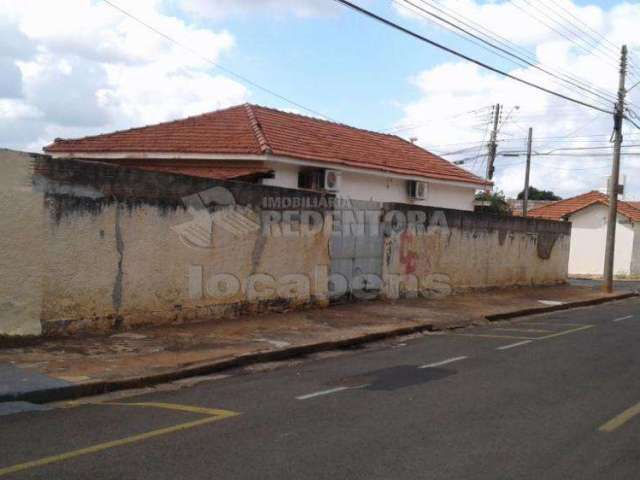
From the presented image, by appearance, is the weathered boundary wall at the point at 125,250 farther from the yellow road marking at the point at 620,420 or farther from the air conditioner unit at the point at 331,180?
the yellow road marking at the point at 620,420

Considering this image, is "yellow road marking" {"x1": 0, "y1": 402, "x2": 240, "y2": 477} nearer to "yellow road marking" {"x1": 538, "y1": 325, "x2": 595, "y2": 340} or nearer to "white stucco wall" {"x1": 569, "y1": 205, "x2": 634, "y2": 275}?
"yellow road marking" {"x1": 538, "y1": 325, "x2": 595, "y2": 340}

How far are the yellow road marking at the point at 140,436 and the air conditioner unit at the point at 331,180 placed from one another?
1266cm

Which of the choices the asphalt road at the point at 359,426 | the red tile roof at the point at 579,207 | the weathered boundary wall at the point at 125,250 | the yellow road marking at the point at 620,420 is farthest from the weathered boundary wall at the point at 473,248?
the red tile roof at the point at 579,207

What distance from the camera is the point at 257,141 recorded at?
60.7 feet

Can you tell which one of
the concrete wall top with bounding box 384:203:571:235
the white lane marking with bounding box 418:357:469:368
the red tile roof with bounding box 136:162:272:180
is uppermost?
the red tile roof with bounding box 136:162:272:180

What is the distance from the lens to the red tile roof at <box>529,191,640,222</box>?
132 feet

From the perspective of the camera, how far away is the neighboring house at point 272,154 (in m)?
18.3

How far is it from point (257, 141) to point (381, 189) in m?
5.49

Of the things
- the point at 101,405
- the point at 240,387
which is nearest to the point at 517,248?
the point at 240,387

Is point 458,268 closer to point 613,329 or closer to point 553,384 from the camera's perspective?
point 613,329

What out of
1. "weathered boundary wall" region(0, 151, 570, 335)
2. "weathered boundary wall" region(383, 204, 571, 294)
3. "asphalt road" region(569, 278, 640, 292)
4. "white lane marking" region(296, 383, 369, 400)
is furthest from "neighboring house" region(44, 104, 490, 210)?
"asphalt road" region(569, 278, 640, 292)

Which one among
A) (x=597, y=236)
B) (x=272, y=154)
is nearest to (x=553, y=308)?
(x=272, y=154)

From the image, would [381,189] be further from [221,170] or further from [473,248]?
[221,170]

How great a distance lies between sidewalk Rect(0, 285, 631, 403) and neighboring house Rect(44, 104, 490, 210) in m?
4.54
